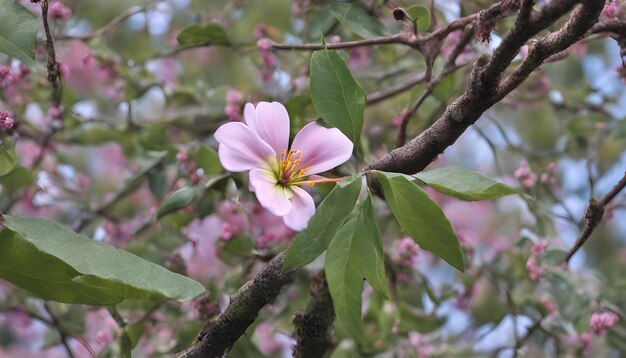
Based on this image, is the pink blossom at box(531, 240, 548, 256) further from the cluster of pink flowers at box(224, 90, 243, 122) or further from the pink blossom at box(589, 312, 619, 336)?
the cluster of pink flowers at box(224, 90, 243, 122)

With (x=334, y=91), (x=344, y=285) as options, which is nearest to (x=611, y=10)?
(x=334, y=91)

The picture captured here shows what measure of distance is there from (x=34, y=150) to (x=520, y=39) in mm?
1134

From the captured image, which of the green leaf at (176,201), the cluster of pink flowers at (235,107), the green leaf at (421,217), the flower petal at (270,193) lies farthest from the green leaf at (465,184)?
the cluster of pink flowers at (235,107)

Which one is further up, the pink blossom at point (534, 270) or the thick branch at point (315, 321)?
the thick branch at point (315, 321)

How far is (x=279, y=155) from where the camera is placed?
70 cm

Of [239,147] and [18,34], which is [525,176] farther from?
[18,34]

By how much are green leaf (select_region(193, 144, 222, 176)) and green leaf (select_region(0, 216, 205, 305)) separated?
0.29 meters

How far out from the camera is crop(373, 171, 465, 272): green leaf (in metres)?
0.62

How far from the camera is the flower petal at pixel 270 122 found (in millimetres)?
673

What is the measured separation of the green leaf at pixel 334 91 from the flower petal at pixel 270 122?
0.04 metres

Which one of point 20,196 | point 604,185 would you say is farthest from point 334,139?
point 604,185

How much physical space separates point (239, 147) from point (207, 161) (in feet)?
1.09

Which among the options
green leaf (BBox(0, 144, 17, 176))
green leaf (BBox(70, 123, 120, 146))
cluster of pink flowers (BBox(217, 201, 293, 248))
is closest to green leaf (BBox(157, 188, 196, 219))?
cluster of pink flowers (BBox(217, 201, 293, 248))

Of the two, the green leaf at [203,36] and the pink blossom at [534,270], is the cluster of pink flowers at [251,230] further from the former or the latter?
the pink blossom at [534,270]
